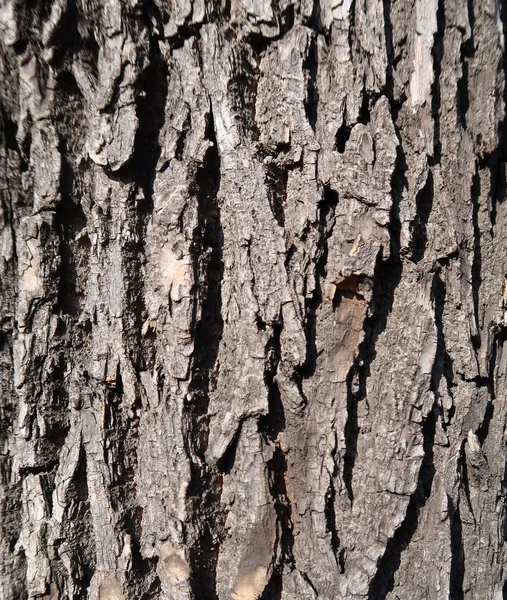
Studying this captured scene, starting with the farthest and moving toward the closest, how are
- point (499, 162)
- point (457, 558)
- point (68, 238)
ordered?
1. point (499, 162)
2. point (457, 558)
3. point (68, 238)

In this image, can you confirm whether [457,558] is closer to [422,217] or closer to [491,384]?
[491,384]

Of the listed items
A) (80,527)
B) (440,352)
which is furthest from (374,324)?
(80,527)

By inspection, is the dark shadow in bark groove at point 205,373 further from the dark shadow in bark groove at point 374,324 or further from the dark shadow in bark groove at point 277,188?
the dark shadow in bark groove at point 374,324

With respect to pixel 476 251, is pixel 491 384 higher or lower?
lower

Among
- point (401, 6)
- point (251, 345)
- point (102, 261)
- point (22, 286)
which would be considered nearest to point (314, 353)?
point (251, 345)

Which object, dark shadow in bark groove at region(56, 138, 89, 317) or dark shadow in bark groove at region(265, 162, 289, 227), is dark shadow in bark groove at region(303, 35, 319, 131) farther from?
dark shadow in bark groove at region(56, 138, 89, 317)

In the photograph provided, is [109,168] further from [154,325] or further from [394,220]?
[394,220]

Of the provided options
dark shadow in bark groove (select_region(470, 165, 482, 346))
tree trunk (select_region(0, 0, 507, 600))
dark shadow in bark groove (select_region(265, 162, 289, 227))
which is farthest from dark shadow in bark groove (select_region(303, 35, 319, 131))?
dark shadow in bark groove (select_region(470, 165, 482, 346))
